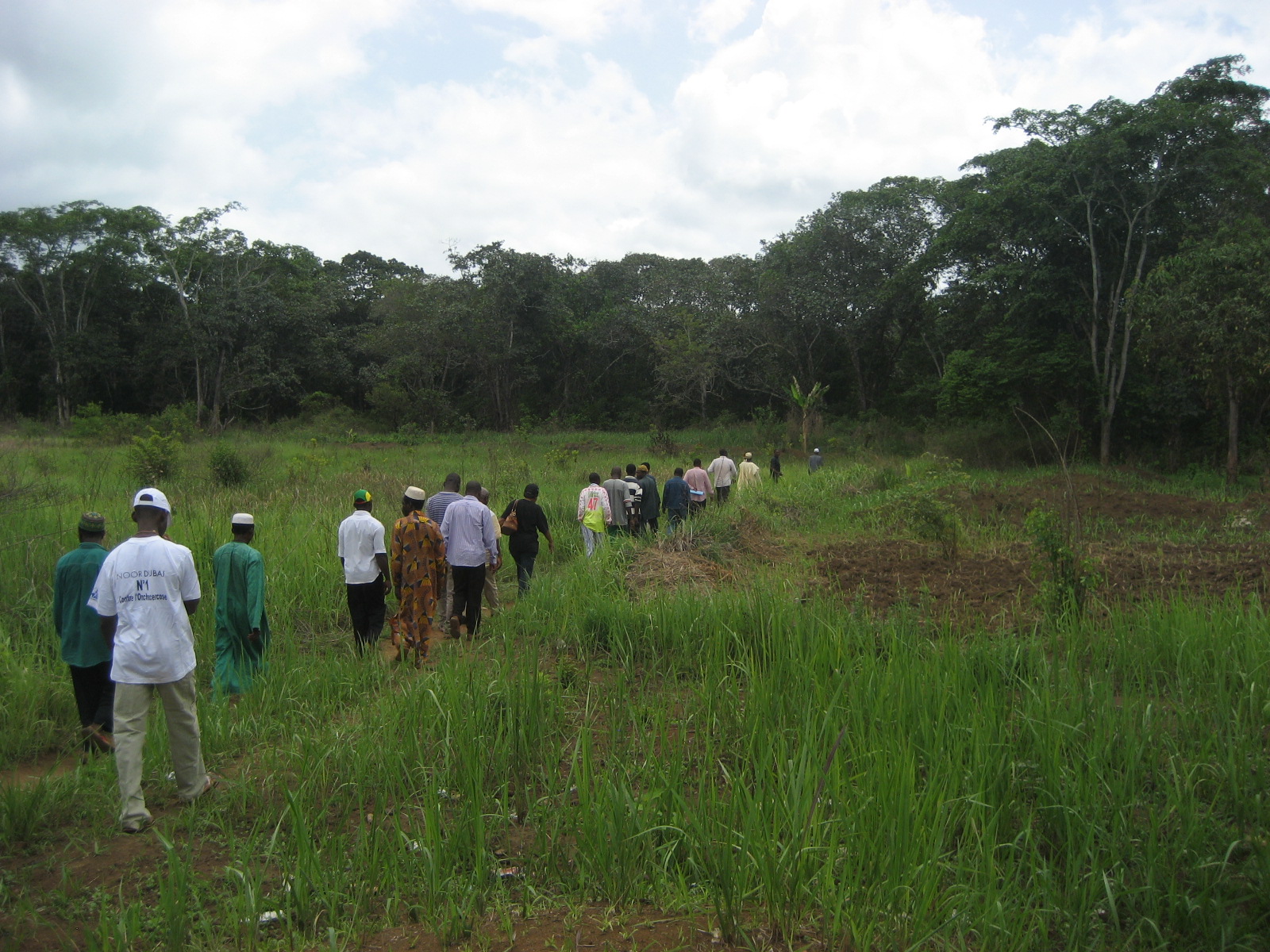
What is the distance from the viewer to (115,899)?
3.89m

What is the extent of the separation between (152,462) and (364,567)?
30.8ft

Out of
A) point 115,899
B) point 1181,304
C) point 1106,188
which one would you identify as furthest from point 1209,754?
point 1106,188

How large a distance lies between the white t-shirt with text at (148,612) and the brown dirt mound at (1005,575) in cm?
495

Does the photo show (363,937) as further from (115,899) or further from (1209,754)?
(1209,754)

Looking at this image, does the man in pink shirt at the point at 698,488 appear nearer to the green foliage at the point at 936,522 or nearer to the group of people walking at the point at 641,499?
the group of people walking at the point at 641,499

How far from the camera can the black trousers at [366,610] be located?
759 centimetres

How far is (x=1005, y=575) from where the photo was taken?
906cm

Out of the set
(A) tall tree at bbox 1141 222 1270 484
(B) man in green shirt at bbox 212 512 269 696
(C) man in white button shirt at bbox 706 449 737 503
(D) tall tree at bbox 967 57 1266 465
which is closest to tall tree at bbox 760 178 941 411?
(D) tall tree at bbox 967 57 1266 465

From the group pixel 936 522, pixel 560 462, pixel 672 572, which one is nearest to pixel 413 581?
pixel 672 572

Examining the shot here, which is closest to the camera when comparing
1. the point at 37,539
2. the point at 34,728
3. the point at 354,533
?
the point at 34,728

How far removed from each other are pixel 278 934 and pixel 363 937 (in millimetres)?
407

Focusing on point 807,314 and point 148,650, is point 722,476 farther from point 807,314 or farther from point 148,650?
point 807,314

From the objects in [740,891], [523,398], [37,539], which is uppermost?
[523,398]

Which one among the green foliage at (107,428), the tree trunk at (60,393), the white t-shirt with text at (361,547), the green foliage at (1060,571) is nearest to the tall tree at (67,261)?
the tree trunk at (60,393)
